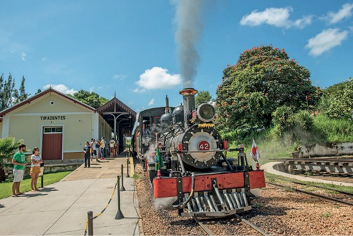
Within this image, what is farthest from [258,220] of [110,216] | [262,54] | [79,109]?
[262,54]

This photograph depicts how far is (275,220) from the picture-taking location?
13.6ft

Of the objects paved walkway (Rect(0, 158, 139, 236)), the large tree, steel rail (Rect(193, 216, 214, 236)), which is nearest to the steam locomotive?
steel rail (Rect(193, 216, 214, 236))

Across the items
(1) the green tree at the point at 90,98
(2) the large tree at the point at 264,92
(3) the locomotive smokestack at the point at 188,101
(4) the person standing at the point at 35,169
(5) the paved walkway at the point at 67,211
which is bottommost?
(5) the paved walkway at the point at 67,211

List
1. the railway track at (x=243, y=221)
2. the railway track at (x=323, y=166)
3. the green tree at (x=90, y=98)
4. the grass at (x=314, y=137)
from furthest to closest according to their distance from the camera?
the green tree at (x=90, y=98) → the grass at (x=314, y=137) → the railway track at (x=323, y=166) → the railway track at (x=243, y=221)

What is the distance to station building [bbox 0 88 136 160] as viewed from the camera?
15523 mm

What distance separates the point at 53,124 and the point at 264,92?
15.9 meters

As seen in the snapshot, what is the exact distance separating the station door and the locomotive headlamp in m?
13.7

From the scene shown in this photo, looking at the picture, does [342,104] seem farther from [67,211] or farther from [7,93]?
[7,93]

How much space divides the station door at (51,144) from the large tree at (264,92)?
1287 centimetres

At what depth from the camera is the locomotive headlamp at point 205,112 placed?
5.16m

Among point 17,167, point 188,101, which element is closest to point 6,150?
point 17,167

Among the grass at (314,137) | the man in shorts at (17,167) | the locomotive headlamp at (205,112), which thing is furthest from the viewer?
the grass at (314,137)

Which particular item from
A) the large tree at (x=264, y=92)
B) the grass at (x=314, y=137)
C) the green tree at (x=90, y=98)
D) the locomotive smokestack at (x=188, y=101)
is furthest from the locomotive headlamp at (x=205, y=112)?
the green tree at (x=90, y=98)

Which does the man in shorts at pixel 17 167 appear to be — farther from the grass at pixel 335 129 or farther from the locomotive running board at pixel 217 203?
the grass at pixel 335 129
